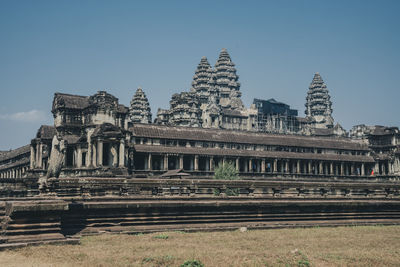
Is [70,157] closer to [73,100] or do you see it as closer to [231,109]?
[73,100]

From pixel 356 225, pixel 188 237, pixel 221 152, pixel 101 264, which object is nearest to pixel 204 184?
pixel 188 237

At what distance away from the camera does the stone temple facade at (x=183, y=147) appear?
215 feet

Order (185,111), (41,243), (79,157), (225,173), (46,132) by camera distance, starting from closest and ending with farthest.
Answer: (41,243), (79,157), (225,173), (46,132), (185,111)

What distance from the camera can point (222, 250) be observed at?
16188mm

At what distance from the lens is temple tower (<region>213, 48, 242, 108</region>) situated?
513 ft

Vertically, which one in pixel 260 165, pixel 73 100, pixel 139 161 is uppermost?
pixel 73 100

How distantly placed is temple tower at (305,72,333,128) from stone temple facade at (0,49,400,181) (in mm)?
40758

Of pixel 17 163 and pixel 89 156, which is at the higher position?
pixel 89 156

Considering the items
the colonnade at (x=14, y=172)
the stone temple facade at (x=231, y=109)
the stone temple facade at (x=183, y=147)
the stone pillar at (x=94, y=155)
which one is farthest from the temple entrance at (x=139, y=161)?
the stone temple facade at (x=231, y=109)

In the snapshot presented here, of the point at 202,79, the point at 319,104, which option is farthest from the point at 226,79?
the point at 319,104

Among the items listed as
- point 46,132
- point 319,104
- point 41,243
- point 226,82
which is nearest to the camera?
point 41,243

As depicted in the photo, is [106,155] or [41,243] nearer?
[41,243]

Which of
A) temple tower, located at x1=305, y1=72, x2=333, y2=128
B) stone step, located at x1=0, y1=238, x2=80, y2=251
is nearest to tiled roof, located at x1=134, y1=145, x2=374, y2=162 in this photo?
stone step, located at x1=0, y1=238, x2=80, y2=251

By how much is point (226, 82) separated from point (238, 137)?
246ft
